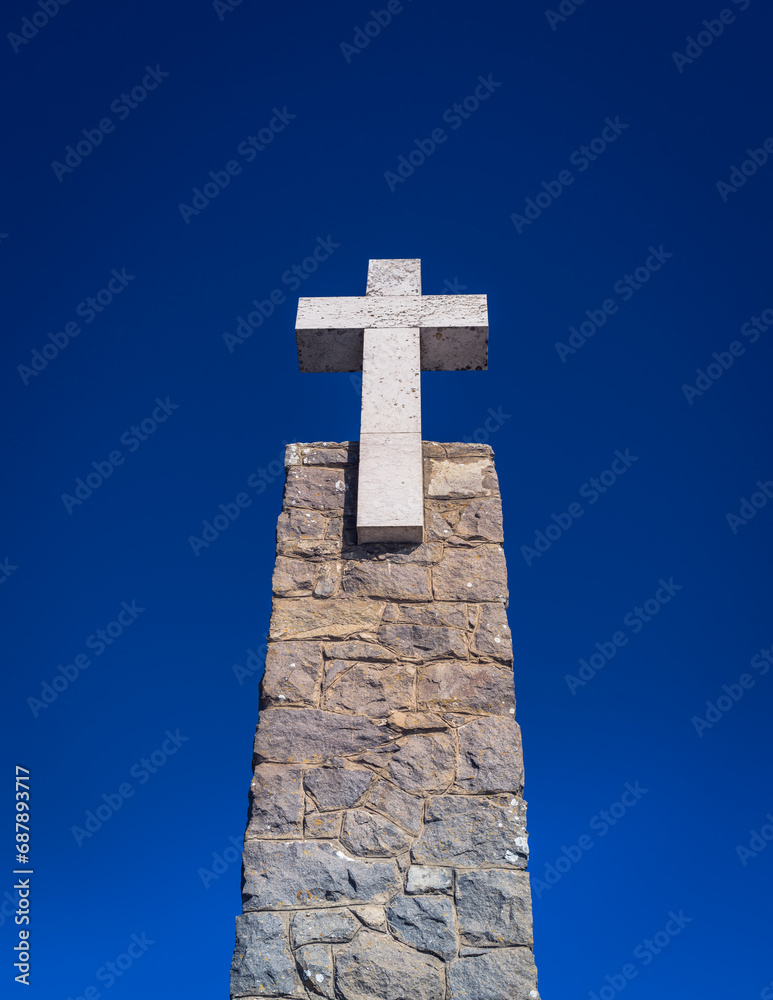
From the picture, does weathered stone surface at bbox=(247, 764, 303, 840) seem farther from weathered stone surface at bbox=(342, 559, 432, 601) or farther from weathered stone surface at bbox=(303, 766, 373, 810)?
weathered stone surface at bbox=(342, 559, 432, 601)

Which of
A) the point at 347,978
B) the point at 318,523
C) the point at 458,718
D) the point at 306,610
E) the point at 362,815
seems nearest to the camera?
the point at 347,978

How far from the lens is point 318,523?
13.9 feet

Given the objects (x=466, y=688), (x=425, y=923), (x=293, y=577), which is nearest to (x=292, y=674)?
(x=293, y=577)

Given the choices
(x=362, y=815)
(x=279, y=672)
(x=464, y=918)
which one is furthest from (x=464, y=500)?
(x=464, y=918)

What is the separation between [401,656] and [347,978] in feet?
4.05

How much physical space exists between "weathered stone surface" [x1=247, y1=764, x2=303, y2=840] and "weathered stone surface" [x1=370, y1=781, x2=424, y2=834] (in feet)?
0.97

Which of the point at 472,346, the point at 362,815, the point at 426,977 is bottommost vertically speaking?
the point at 426,977

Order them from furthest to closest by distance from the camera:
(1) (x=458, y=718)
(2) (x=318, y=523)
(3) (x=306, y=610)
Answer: (2) (x=318, y=523) < (3) (x=306, y=610) < (1) (x=458, y=718)

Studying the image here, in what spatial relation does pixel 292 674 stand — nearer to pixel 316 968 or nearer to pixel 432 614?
pixel 432 614

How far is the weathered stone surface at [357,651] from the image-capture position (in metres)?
3.80

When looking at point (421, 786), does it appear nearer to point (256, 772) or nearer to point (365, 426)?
point (256, 772)

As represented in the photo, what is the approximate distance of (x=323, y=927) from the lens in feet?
10.5

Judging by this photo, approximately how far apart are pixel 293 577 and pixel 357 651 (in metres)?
0.48

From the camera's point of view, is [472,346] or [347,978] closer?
[347,978]
